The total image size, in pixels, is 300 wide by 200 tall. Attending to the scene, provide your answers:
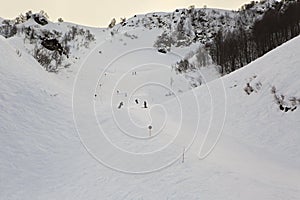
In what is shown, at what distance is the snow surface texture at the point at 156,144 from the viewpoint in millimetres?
6906

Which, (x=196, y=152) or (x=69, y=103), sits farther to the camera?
(x=69, y=103)

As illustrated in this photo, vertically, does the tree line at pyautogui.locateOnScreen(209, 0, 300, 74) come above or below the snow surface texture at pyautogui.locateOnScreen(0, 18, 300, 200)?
above

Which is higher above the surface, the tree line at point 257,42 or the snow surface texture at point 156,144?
the tree line at point 257,42

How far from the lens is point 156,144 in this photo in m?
9.75

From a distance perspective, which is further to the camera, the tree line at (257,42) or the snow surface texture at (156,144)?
the tree line at (257,42)

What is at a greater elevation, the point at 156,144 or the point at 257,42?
the point at 257,42

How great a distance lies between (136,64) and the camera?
56.3 metres

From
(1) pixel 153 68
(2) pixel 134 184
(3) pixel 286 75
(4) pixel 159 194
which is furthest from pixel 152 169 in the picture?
(1) pixel 153 68

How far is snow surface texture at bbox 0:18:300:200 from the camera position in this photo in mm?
6906

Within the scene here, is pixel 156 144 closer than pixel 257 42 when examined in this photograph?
Yes

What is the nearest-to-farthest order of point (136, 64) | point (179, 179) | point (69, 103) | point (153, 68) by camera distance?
1. point (179, 179)
2. point (69, 103)
3. point (153, 68)
4. point (136, 64)

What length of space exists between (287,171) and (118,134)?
6164 millimetres

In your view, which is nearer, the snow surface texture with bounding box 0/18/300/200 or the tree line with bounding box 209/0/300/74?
the snow surface texture with bounding box 0/18/300/200

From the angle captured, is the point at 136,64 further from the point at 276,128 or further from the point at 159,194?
the point at 159,194
